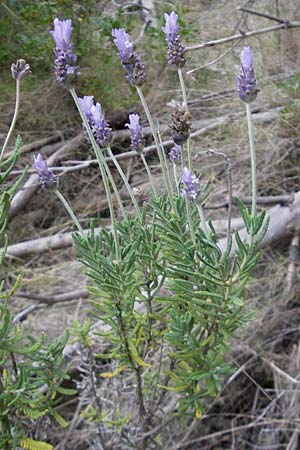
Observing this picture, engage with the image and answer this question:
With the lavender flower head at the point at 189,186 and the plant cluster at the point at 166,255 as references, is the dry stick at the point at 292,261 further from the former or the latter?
the lavender flower head at the point at 189,186

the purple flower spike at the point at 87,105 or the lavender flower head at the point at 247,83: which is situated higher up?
the lavender flower head at the point at 247,83

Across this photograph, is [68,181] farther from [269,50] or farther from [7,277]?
[269,50]

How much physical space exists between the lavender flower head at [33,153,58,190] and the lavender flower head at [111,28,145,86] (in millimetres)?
122

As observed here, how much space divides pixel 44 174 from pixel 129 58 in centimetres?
14

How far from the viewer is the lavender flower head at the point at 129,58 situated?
0.58 meters

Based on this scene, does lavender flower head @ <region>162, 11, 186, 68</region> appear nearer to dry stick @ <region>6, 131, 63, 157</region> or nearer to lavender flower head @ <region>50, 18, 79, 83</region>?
Result: lavender flower head @ <region>50, 18, 79, 83</region>

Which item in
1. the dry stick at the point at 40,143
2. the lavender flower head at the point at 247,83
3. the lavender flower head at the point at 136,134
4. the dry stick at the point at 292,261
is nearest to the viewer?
the lavender flower head at the point at 247,83

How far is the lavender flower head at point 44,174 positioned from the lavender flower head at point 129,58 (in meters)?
0.12

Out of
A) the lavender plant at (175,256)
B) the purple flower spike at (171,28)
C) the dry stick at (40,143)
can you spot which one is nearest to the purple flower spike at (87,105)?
the lavender plant at (175,256)

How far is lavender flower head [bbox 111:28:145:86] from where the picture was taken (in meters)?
0.58

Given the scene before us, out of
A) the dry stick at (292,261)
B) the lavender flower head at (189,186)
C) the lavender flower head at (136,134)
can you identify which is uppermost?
the lavender flower head at (136,134)

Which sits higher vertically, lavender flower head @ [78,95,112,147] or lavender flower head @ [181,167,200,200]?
lavender flower head @ [78,95,112,147]

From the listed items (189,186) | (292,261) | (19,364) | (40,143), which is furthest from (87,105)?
(40,143)

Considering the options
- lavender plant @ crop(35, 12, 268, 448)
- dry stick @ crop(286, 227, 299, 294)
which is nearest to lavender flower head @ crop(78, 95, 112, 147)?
lavender plant @ crop(35, 12, 268, 448)
